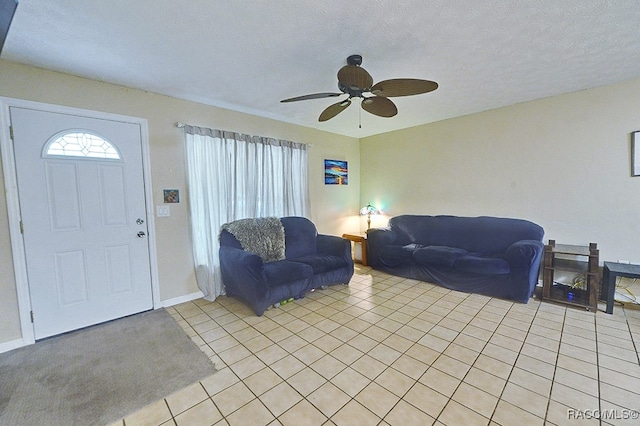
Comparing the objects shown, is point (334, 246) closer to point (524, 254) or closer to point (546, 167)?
point (524, 254)

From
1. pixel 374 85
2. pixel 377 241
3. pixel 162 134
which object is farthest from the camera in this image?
pixel 377 241

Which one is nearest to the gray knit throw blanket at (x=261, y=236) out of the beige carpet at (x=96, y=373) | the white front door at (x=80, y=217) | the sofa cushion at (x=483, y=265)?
the white front door at (x=80, y=217)

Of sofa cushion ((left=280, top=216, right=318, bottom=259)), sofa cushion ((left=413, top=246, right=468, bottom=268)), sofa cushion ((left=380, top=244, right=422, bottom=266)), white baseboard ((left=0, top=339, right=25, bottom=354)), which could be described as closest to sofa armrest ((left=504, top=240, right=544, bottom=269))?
sofa cushion ((left=413, top=246, right=468, bottom=268))

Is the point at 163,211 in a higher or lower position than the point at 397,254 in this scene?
higher

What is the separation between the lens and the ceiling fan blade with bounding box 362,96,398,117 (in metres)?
2.32

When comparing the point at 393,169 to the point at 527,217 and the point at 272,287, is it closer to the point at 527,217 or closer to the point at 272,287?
the point at 527,217

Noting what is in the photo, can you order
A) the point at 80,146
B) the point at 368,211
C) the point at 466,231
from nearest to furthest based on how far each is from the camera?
the point at 80,146, the point at 466,231, the point at 368,211

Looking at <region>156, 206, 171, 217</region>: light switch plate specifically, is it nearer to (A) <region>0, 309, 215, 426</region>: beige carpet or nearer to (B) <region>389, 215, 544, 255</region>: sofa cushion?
(A) <region>0, 309, 215, 426</region>: beige carpet

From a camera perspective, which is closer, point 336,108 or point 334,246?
point 336,108

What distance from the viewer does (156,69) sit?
240 centimetres

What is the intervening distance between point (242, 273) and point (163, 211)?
47.4 inches

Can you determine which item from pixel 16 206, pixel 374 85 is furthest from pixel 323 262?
pixel 16 206

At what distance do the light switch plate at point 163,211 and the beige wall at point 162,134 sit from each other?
4 centimetres

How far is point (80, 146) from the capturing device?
2.53m
